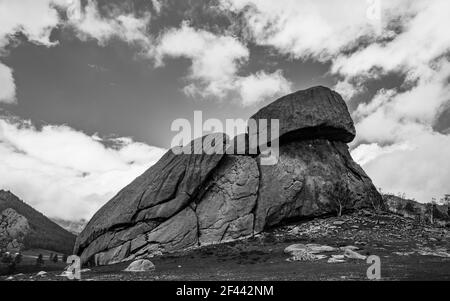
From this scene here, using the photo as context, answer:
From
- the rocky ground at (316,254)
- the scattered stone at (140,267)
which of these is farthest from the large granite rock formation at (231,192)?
the scattered stone at (140,267)

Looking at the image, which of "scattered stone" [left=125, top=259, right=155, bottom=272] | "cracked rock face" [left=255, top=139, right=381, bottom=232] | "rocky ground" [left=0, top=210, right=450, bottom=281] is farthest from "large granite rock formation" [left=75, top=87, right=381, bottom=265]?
"scattered stone" [left=125, top=259, right=155, bottom=272]

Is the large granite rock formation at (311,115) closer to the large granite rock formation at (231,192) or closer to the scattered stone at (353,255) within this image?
the large granite rock formation at (231,192)

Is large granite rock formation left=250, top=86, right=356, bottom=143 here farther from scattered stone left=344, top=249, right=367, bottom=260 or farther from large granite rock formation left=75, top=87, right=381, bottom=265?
scattered stone left=344, top=249, right=367, bottom=260

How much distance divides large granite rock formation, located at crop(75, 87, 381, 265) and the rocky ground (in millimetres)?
5060

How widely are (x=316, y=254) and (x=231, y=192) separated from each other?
33514 mm

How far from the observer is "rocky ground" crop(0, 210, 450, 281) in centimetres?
5022

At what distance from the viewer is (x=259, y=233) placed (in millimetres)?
84375

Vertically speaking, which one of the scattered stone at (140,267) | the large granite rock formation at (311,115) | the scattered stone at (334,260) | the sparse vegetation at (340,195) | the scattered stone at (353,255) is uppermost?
the large granite rock formation at (311,115)

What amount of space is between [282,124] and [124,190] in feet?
140

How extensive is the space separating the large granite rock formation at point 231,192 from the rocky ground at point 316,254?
5.06m

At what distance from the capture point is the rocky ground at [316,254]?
1977 inches

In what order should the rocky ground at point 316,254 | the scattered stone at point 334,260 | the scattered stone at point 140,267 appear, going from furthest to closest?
the scattered stone at point 140,267
the scattered stone at point 334,260
the rocky ground at point 316,254

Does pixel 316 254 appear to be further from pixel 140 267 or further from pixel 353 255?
pixel 140 267
